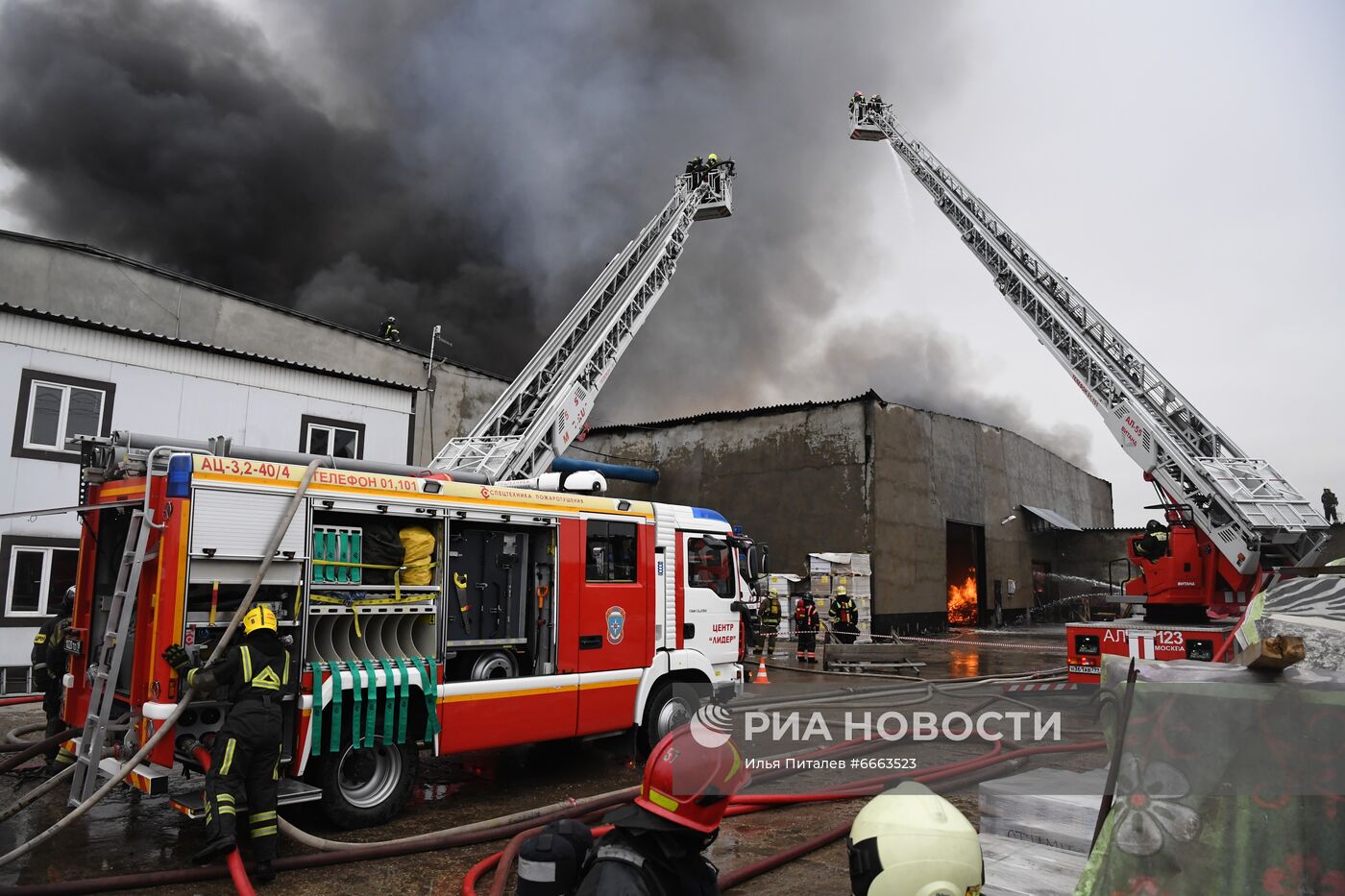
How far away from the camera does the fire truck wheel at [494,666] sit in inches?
299

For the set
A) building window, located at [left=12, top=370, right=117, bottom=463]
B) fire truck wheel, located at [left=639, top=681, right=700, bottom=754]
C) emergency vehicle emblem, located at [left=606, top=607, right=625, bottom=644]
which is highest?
building window, located at [left=12, top=370, right=117, bottom=463]

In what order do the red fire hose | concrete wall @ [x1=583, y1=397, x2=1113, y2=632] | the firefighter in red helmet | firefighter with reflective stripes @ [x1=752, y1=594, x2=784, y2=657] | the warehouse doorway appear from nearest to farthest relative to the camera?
the firefighter in red helmet → the red fire hose → firefighter with reflective stripes @ [x1=752, y1=594, x2=784, y2=657] → concrete wall @ [x1=583, y1=397, x2=1113, y2=632] → the warehouse doorway

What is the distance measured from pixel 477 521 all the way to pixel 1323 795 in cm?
629

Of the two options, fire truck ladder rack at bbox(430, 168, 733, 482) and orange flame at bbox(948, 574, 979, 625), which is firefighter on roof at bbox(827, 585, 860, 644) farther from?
orange flame at bbox(948, 574, 979, 625)

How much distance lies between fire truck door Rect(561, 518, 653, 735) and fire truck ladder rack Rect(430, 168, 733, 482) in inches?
228

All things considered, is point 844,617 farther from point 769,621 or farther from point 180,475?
point 180,475

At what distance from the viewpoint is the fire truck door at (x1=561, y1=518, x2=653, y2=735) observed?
26.8 feet

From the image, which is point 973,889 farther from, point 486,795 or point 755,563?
point 755,563

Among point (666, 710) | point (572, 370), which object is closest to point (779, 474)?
point (572, 370)

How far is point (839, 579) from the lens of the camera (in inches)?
923

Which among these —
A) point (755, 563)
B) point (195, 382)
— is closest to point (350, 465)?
point (755, 563)

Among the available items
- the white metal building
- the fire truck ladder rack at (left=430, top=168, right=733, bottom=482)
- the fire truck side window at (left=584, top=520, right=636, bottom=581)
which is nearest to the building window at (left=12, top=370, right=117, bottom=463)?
the white metal building

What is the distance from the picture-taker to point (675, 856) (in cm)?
239

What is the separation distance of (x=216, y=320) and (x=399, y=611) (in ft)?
56.5
